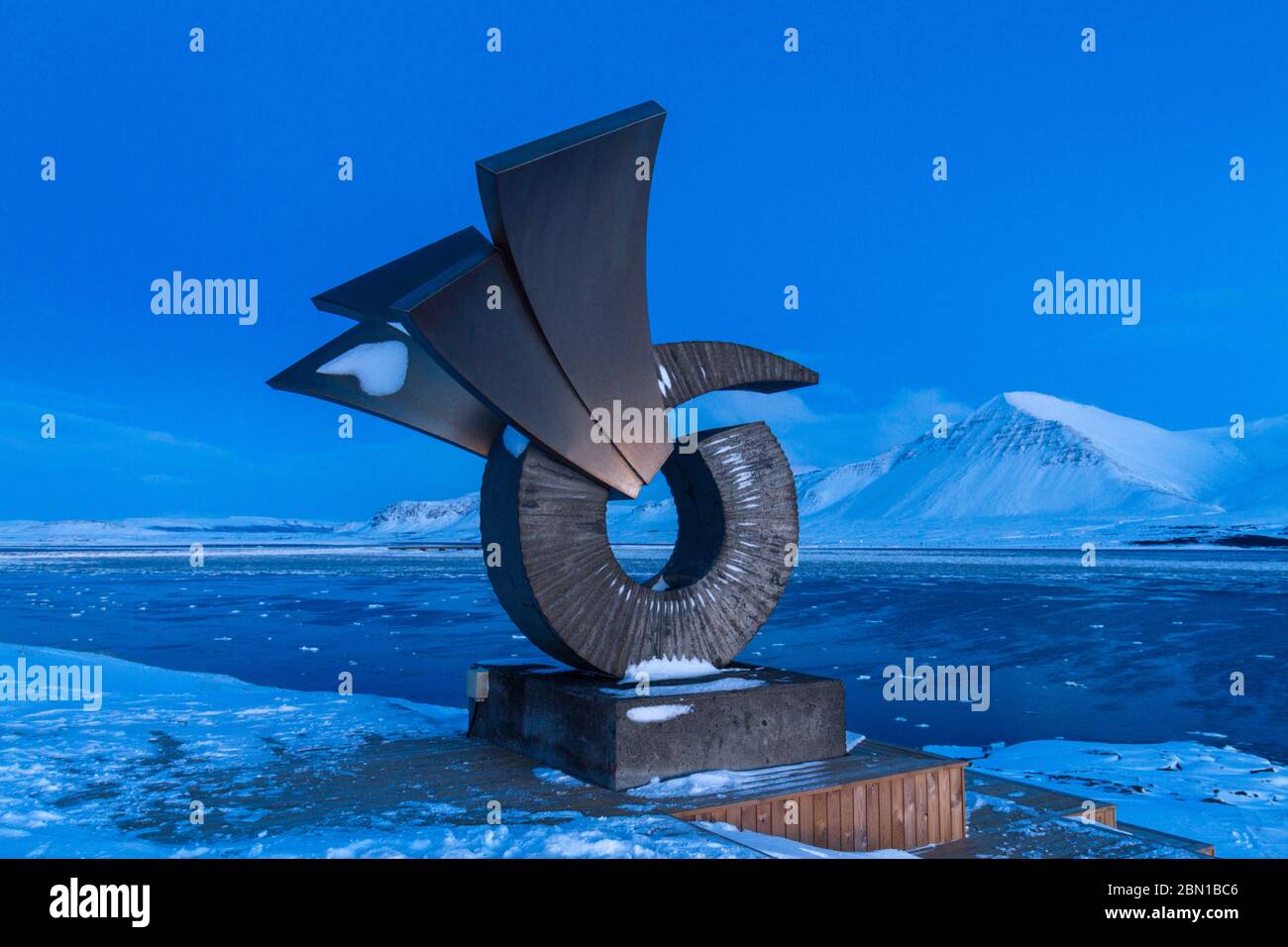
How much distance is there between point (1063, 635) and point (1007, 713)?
346 inches

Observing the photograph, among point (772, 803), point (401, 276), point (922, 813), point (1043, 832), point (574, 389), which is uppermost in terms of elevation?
point (401, 276)

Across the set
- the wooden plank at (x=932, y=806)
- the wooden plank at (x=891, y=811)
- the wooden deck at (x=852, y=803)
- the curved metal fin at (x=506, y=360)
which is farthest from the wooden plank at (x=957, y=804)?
the curved metal fin at (x=506, y=360)

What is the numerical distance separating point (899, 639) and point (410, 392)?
1615 cm

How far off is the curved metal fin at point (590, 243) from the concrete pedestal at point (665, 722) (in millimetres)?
1760

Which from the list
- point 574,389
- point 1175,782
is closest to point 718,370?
point 574,389

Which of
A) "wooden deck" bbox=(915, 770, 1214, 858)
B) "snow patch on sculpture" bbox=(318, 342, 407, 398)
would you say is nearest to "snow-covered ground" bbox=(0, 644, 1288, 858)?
"wooden deck" bbox=(915, 770, 1214, 858)

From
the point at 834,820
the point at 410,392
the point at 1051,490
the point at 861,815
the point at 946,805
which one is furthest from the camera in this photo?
the point at 1051,490

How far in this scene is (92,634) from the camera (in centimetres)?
2253

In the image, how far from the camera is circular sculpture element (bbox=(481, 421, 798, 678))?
7.87 metres

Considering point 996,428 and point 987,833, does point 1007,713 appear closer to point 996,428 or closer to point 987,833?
point 987,833

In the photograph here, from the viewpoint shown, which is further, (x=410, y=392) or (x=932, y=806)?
(x=410, y=392)

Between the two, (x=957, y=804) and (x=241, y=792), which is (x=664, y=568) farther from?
(x=241, y=792)

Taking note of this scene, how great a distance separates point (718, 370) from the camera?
8781mm
